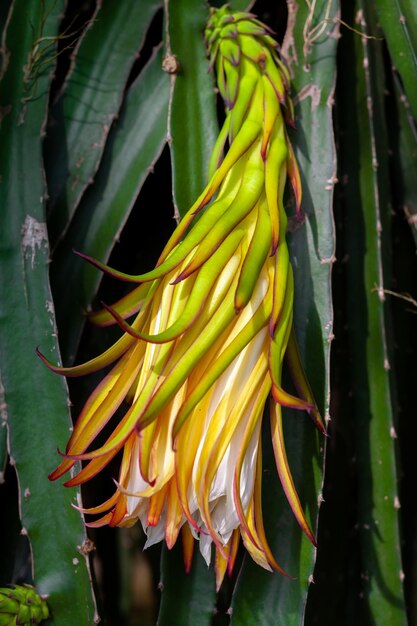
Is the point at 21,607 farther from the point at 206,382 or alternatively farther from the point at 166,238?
the point at 166,238

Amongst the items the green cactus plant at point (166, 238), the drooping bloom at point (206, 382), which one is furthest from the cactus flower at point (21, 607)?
the drooping bloom at point (206, 382)

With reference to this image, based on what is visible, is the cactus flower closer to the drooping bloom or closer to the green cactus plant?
the green cactus plant

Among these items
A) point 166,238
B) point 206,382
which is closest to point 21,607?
point 206,382

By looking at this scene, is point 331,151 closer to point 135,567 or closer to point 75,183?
point 75,183

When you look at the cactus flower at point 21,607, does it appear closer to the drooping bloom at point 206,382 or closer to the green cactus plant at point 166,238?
the green cactus plant at point 166,238

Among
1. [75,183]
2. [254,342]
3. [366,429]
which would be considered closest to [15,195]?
[75,183]
